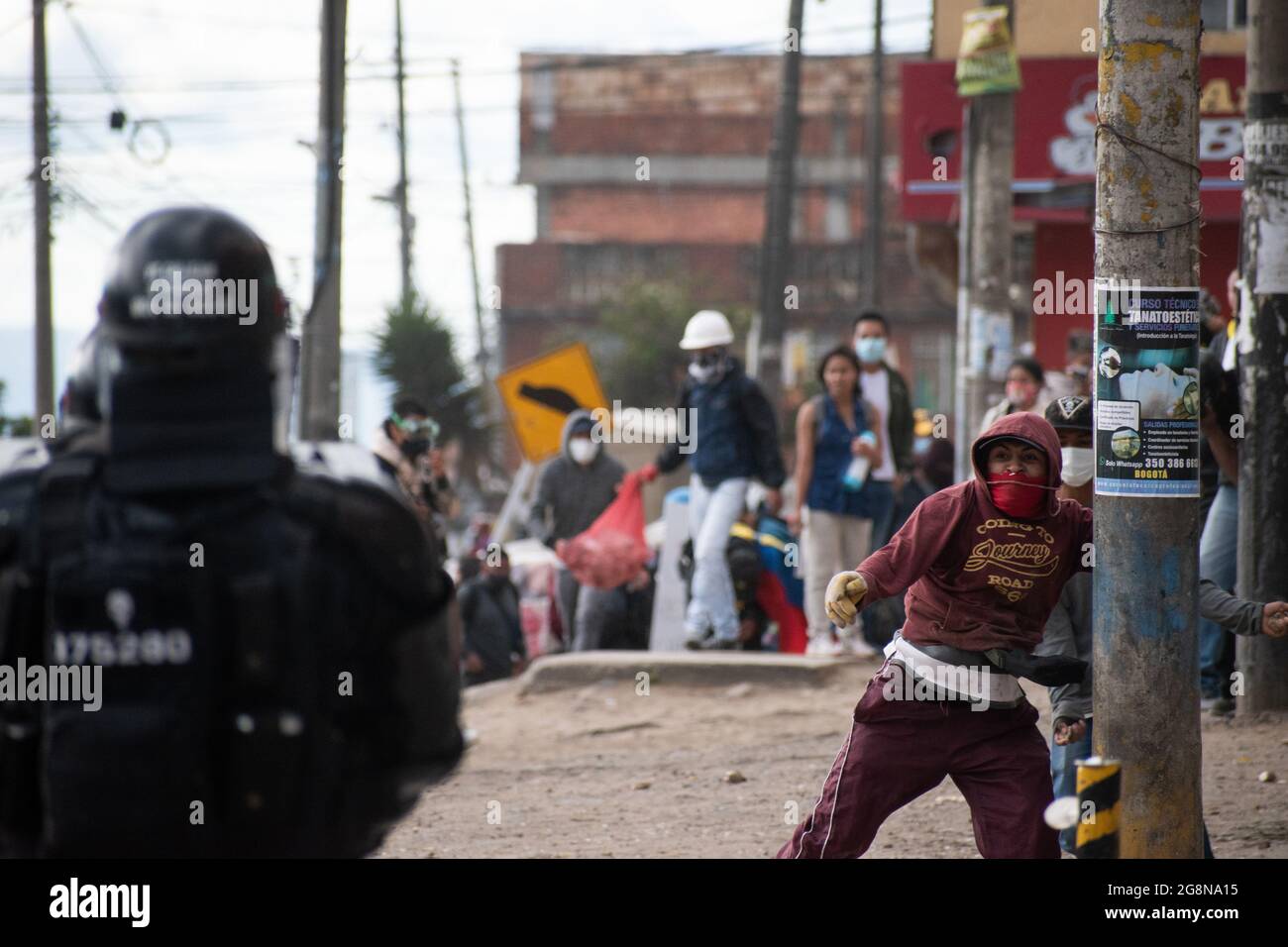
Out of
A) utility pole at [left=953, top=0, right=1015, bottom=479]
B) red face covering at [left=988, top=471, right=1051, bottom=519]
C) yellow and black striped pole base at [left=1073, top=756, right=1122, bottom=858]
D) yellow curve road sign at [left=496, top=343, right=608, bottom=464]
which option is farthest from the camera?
yellow curve road sign at [left=496, top=343, right=608, bottom=464]

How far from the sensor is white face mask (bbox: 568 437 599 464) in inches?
461

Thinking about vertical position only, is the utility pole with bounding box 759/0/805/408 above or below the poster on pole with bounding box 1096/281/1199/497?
above

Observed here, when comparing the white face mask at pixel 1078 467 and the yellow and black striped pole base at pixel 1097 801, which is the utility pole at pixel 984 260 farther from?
the yellow and black striped pole base at pixel 1097 801

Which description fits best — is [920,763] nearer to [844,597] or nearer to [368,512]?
[844,597]

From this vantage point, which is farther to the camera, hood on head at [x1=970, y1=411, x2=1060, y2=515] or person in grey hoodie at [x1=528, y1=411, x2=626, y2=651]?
person in grey hoodie at [x1=528, y1=411, x2=626, y2=651]

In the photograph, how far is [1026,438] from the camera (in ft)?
14.9

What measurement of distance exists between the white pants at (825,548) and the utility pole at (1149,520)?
4.93m

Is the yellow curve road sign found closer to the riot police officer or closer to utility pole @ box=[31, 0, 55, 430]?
utility pole @ box=[31, 0, 55, 430]

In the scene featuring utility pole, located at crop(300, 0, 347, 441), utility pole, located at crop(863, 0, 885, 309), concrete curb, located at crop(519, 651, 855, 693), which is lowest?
concrete curb, located at crop(519, 651, 855, 693)

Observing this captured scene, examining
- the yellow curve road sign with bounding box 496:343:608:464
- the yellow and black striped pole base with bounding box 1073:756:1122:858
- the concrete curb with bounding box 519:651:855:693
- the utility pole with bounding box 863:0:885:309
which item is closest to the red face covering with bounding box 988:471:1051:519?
the yellow and black striped pole base with bounding box 1073:756:1122:858

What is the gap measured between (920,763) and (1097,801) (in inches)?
30.1

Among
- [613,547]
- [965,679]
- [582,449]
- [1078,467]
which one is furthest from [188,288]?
[582,449]
